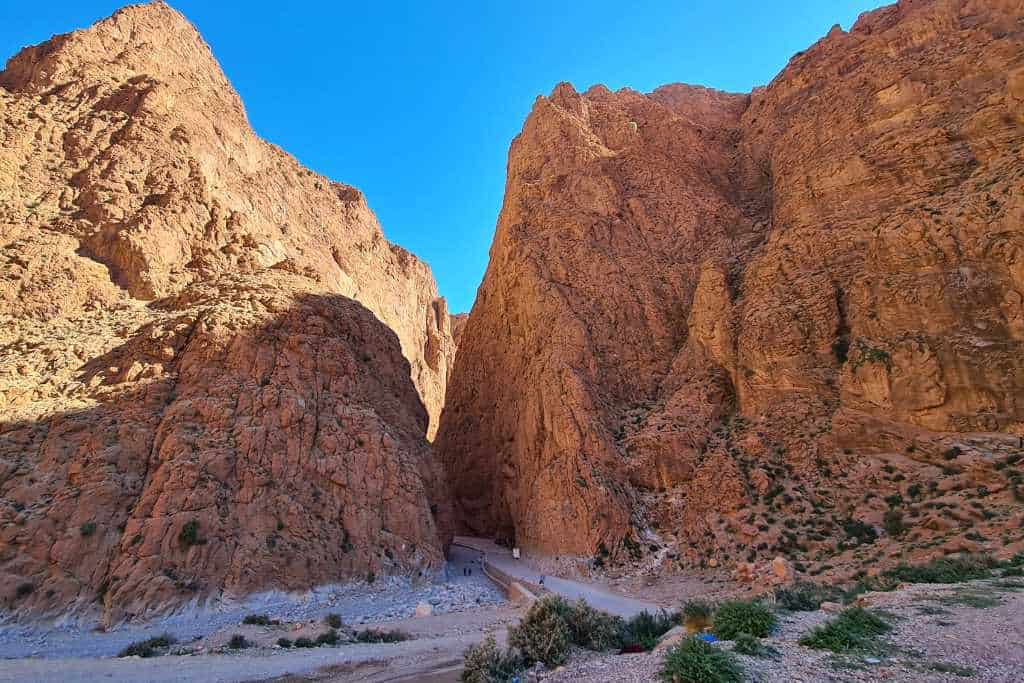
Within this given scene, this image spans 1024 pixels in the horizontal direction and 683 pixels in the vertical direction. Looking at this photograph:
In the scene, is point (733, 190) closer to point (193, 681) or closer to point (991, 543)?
point (991, 543)

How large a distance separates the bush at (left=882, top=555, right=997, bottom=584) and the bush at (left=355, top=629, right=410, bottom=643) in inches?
558

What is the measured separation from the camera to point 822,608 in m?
11.4

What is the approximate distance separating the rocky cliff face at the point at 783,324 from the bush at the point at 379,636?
1182cm

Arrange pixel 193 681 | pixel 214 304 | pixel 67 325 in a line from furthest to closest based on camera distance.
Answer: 1. pixel 214 304
2. pixel 67 325
3. pixel 193 681

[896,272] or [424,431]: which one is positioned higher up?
[896,272]

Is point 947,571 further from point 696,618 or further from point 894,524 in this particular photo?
point 696,618

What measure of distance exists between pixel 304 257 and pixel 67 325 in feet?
53.2

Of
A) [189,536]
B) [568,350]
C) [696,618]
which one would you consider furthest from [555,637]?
[568,350]

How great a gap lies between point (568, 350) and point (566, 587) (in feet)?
47.4

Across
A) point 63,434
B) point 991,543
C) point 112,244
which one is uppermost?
point 112,244

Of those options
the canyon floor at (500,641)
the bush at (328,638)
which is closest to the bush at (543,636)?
the canyon floor at (500,641)

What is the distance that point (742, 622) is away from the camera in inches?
357

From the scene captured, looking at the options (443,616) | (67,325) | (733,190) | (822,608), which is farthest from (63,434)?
(733,190)

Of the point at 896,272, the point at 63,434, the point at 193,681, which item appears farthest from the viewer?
the point at 896,272
